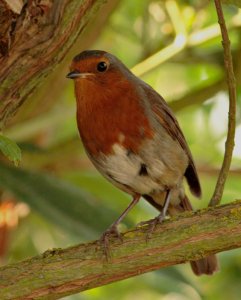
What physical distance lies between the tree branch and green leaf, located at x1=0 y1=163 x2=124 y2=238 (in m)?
1.13

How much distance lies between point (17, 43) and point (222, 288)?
8.73 feet

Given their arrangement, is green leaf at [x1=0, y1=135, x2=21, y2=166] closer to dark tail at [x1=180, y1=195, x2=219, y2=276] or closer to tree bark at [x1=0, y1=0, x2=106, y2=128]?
tree bark at [x1=0, y1=0, x2=106, y2=128]

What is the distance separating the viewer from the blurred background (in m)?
4.16

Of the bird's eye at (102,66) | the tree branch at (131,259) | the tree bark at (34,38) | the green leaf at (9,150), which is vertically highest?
the bird's eye at (102,66)

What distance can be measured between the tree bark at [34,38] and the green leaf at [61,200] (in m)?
1.11

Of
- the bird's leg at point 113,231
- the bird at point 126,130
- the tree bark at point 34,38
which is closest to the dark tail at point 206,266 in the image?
the bird at point 126,130

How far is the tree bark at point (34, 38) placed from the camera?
2.92m

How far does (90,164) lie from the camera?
4.75m

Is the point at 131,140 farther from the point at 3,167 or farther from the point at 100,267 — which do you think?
the point at 100,267

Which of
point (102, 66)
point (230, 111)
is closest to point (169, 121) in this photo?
point (102, 66)

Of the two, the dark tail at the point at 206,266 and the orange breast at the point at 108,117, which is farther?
the dark tail at the point at 206,266

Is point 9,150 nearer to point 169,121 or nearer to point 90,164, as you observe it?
point 169,121

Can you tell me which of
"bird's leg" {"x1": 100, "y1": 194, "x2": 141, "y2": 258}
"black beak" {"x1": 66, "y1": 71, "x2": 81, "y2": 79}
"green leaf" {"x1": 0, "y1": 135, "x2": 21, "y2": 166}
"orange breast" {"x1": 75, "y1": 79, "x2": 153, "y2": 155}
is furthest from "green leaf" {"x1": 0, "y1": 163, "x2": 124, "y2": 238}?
"green leaf" {"x1": 0, "y1": 135, "x2": 21, "y2": 166}

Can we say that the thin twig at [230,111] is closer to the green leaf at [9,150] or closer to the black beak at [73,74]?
the green leaf at [9,150]
